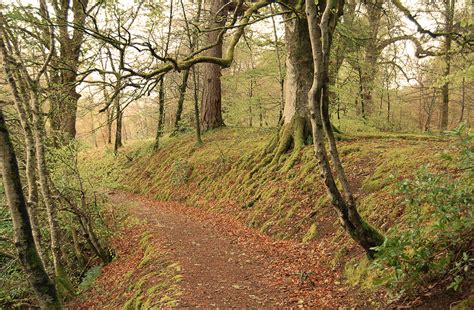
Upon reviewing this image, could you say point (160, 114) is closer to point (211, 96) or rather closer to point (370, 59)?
point (211, 96)

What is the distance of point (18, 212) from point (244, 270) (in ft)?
11.2

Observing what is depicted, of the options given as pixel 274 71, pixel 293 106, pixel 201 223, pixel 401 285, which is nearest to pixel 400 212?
pixel 401 285

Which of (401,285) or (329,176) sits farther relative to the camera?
(329,176)

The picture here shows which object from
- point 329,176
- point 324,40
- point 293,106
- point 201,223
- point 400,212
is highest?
point 324,40

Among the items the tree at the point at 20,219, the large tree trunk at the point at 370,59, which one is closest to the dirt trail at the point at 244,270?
the tree at the point at 20,219

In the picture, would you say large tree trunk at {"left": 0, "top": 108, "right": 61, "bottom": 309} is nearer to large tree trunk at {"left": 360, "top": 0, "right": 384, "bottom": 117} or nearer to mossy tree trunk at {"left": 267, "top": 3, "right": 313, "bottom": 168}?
mossy tree trunk at {"left": 267, "top": 3, "right": 313, "bottom": 168}

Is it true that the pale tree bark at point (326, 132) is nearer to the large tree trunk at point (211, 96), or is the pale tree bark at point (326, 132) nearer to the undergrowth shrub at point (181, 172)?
the undergrowth shrub at point (181, 172)

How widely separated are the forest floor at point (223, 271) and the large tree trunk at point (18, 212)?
1.61m

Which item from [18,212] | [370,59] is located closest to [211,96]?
[370,59]

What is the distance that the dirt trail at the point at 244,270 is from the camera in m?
4.52

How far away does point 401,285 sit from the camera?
3.49 meters

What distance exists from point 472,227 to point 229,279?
3478 mm

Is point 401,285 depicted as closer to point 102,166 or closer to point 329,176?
point 329,176

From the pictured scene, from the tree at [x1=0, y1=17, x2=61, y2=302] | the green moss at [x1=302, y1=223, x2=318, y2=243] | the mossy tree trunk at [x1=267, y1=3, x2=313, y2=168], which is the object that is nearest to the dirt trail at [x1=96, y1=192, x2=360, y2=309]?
the green moss at [x1=302, y1=223, x2=318, y2=243]
